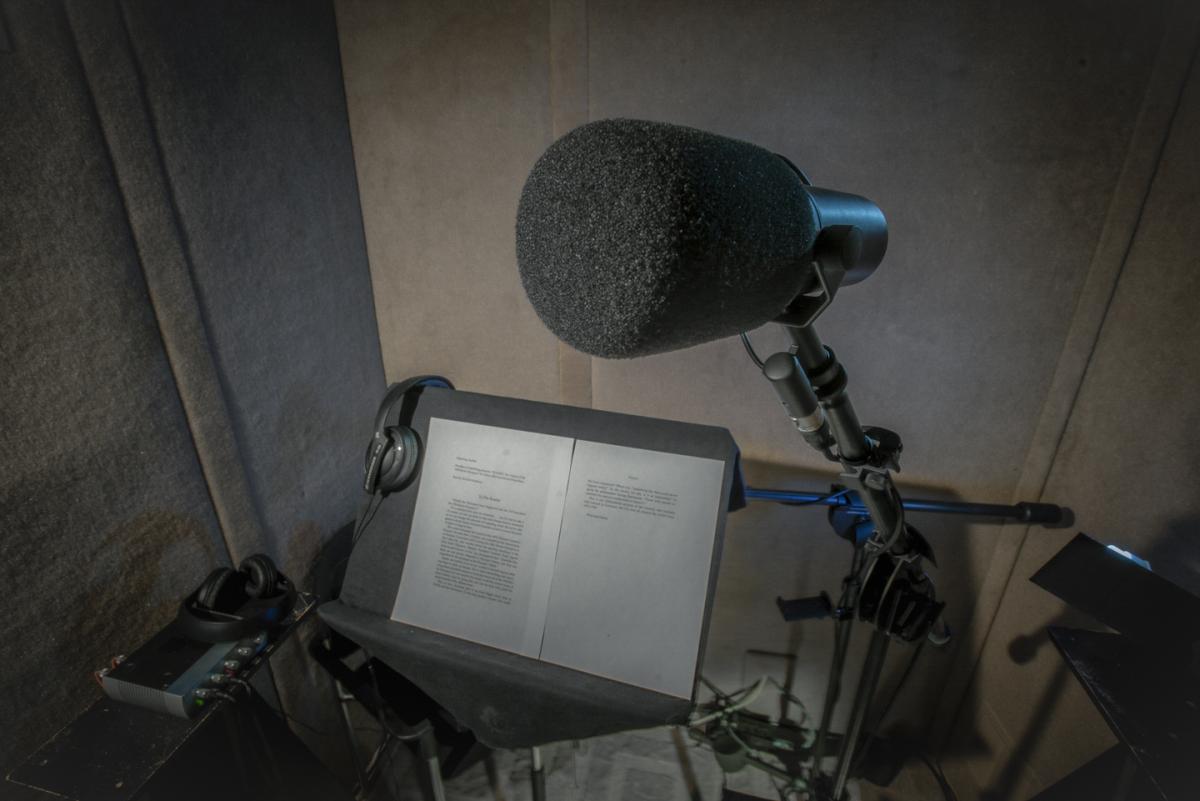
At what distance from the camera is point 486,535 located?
81 cm

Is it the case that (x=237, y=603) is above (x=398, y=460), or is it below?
below

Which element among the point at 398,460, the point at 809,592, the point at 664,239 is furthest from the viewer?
the point at 809,592

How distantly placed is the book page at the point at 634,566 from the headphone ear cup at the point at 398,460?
0.27 metres

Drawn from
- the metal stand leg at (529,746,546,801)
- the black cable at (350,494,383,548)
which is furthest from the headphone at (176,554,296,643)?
the metal stand leg at (529,746,546,801)

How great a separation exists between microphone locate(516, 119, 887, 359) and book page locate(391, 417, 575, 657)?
A: 16.0 inches

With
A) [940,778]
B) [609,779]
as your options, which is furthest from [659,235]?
[940,778]

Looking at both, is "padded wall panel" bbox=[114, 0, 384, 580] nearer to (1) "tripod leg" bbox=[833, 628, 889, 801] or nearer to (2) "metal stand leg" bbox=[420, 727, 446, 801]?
(2) "metal stand leg" bbox=[420, 727, 446, 801]

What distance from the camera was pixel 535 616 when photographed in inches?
30.4

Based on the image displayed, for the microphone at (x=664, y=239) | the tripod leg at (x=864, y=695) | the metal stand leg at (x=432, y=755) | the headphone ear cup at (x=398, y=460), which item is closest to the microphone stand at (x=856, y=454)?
the tripod leg at (x=864, y=695)

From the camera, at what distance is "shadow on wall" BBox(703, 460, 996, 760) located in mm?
1194

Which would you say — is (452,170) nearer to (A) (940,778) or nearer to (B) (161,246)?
(B) (161,246)

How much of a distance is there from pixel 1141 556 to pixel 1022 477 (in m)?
0.23

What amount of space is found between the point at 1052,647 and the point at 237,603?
1.54 metres

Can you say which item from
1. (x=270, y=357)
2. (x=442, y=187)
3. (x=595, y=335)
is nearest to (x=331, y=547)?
(x=270, y=357)
